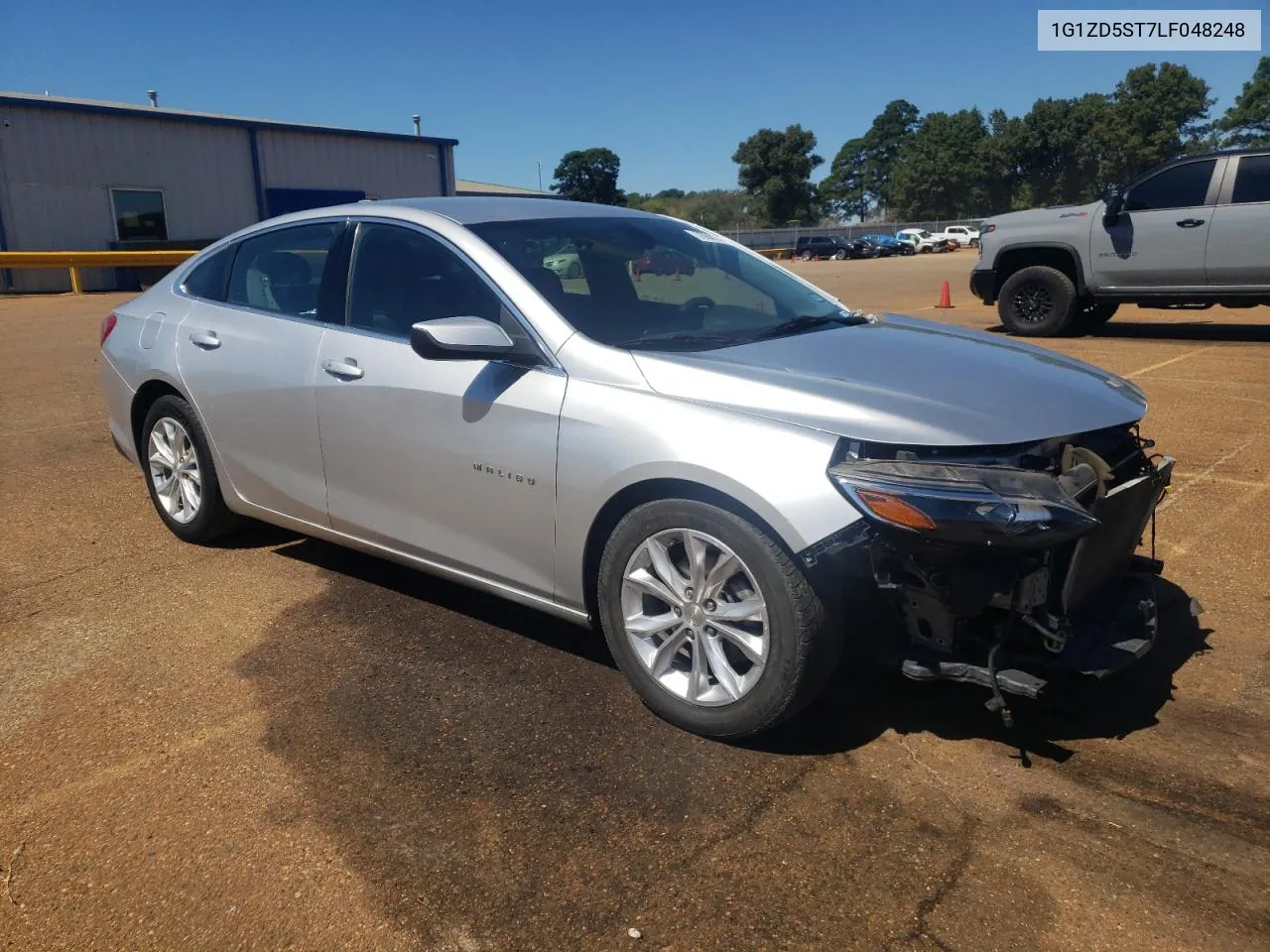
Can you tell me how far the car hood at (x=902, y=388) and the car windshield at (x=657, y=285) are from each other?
0.87ft

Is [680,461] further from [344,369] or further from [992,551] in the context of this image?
[344,369]

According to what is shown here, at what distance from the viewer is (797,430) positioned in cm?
290

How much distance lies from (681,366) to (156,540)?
3321mm

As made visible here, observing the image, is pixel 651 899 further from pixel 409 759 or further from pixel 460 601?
pixel 460 601

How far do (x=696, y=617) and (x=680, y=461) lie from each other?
18.9 inches

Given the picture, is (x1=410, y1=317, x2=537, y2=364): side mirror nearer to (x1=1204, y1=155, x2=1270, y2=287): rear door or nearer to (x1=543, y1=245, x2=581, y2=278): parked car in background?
(x1=543, y1=245, x2=581, y2=278): parked car in background

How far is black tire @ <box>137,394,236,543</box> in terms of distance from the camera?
4.74 metres

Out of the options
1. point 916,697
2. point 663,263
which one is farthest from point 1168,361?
point 916,697

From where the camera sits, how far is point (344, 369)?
13.0ft

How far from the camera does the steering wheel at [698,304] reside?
4047 mm

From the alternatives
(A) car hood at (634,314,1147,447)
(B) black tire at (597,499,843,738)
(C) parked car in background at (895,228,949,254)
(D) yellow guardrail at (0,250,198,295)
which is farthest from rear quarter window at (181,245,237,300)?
(C) parked car in background at (895,228,949,254)

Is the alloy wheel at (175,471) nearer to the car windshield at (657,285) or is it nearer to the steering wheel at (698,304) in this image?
the car windshield at (657,285)

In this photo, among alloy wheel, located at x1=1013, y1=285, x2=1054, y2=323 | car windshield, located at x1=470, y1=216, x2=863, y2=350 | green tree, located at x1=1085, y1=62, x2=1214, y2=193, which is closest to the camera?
car windshield, located at x1=470, y1=216, x2=863, y2=350

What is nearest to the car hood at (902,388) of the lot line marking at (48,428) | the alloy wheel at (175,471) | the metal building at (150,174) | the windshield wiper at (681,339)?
the windshield wiper at (681,339)
